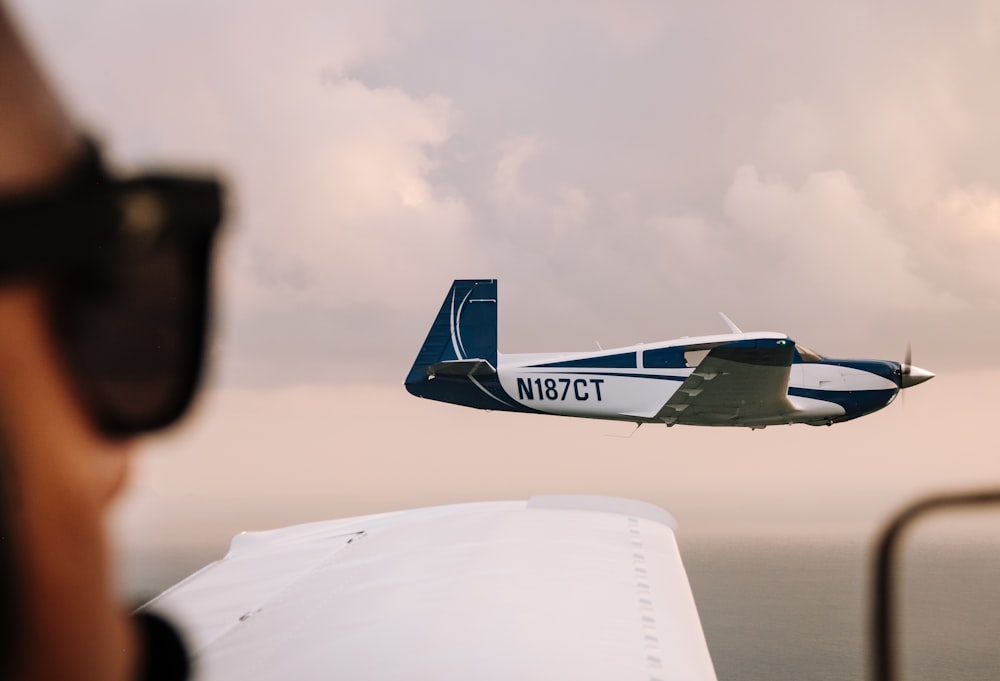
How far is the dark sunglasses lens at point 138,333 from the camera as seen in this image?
42cm

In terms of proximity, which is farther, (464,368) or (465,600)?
(464,368)

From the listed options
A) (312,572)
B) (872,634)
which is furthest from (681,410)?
(872,634)

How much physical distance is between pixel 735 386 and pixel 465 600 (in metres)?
21.1

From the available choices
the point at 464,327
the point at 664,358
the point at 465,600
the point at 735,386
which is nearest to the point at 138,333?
the point at 465,600

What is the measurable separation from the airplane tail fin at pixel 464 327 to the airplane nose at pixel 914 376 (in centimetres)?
1153

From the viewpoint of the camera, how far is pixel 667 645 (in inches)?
102

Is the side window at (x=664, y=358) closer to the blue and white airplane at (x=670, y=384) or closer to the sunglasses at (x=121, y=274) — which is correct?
the blue and white airplane at (x=670, y=384)

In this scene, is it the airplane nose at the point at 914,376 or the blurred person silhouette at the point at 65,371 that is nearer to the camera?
the blurred person silhouette at the point at 65,371

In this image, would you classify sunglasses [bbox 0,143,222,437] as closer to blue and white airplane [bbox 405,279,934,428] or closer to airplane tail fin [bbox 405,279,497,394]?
blue and white airplane [bbox 405,279,934,428]

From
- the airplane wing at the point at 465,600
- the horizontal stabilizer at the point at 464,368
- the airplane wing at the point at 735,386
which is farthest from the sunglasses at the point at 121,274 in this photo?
the horizontal stabilizer at the point at 464,368

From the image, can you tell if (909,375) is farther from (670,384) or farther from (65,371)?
(65,371)

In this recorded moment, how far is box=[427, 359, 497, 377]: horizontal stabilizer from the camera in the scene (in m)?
23.2

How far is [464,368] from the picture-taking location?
76.8 feet

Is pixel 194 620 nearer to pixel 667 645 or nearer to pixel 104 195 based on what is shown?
pixel 667 645
